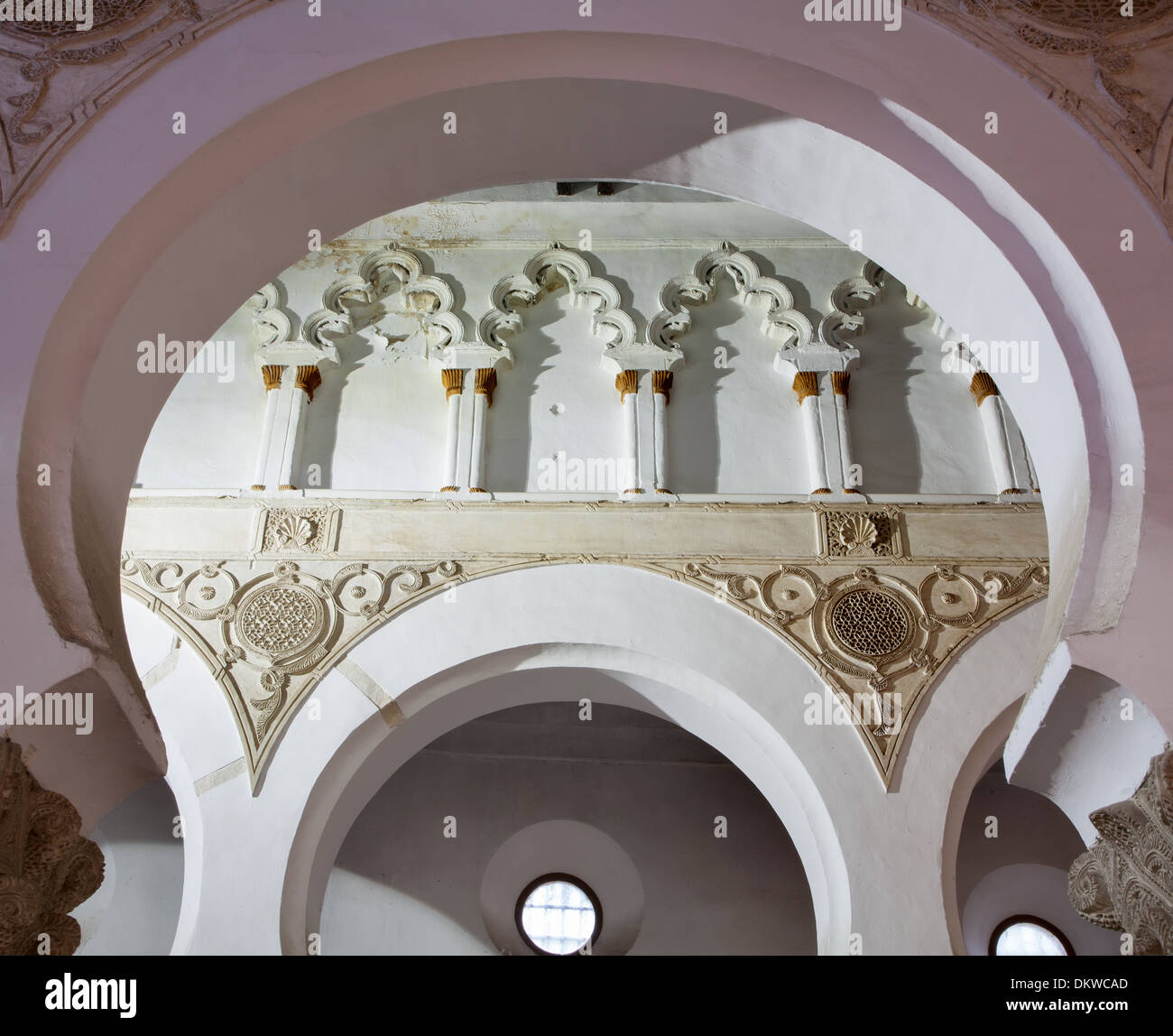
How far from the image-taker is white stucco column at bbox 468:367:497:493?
6605mm

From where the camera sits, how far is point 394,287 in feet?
24.4

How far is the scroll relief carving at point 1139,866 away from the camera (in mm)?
2205

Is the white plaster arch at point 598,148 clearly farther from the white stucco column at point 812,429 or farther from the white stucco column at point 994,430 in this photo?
the white stucco column at point 994,430

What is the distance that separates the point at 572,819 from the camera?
8.30 m

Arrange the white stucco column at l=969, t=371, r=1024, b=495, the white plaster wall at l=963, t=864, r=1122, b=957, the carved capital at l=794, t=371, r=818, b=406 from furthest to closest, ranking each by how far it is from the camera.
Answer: the white plaster wall at l=963, t=864, r=1122, b=957
the carved capital at l=794, t=371, r=818, b=406
the white stucco column at l=969, t=371, r=1024, b=495

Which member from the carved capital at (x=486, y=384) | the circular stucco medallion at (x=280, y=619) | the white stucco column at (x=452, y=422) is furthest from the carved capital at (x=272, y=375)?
the circular stucco medallion at (x=280, y=619)

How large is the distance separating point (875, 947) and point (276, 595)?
3566mm

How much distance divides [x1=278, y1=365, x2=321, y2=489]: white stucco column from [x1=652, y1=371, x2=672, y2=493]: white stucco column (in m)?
2.13

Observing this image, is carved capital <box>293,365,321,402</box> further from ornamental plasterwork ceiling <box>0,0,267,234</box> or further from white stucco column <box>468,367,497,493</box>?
ornamental plasterwork ceiling <box>0,0,267,234</box>

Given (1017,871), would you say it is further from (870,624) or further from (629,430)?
(629,430)

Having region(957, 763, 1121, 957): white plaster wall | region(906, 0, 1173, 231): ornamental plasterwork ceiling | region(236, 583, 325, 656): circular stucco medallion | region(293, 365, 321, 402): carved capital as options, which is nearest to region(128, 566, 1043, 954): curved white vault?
region(236, 583, 325, 656): circular stucco medallion

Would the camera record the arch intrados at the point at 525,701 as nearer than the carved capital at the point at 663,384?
Yes

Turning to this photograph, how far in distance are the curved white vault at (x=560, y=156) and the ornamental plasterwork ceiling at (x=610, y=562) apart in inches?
127

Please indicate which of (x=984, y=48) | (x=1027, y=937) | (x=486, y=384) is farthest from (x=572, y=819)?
(x=984, y=48)
